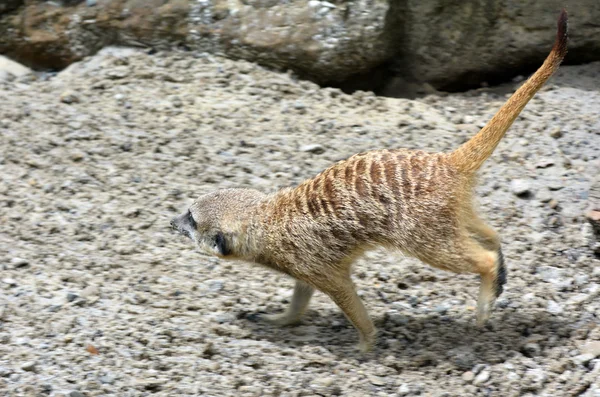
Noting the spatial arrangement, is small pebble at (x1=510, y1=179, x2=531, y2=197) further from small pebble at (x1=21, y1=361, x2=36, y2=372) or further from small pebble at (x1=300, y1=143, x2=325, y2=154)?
small pebble at (x1=21, y1=361, x2=36, y2=372)

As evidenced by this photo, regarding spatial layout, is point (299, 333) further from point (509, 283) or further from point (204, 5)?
point (204, 5)

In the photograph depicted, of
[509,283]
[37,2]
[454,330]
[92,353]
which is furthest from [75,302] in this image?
[37,2]

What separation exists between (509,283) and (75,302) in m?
1.65

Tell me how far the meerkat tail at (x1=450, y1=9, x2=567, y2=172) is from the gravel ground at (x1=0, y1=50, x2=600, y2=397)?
2.12ft

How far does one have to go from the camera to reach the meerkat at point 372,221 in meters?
2.73

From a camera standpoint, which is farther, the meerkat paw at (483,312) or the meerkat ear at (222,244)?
the meerkat ear at (222,244)

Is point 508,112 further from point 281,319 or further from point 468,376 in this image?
point 281,319

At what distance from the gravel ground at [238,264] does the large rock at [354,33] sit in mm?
129

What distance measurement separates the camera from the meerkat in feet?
8.95

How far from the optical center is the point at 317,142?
411 centimetres

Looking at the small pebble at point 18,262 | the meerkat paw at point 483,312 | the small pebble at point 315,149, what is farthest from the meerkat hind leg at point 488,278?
the small pebble at point 18,262

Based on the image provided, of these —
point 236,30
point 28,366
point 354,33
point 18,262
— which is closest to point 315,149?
point 354,33

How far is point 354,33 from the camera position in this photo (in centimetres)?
445

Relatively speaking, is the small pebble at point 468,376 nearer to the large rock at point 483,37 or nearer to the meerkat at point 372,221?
the meerkat at point 372,221
